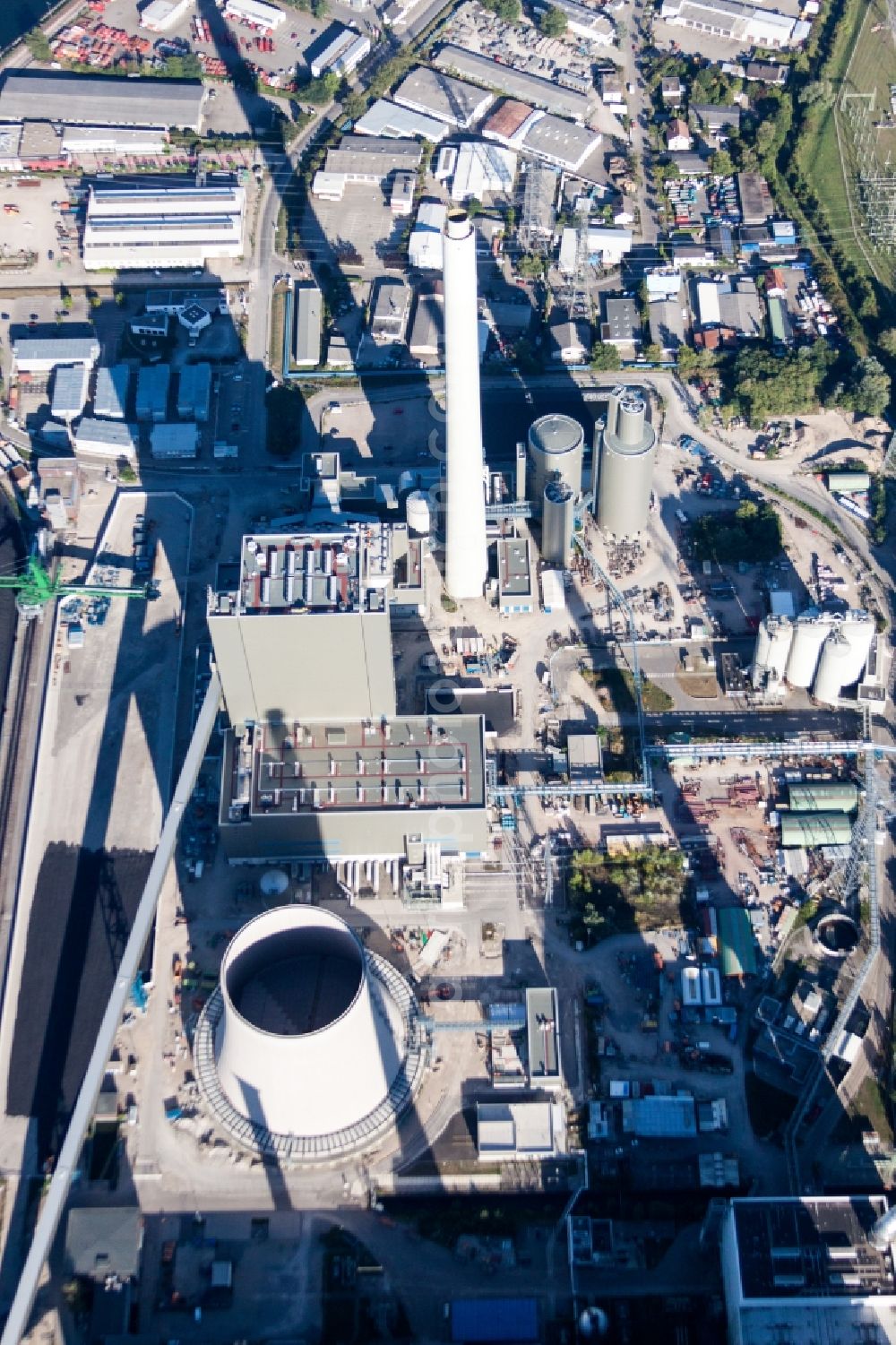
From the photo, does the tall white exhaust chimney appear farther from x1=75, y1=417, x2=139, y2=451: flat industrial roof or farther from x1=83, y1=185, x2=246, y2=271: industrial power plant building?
x1=83, y1=185, x2=246, y2=271: industrial power plant building

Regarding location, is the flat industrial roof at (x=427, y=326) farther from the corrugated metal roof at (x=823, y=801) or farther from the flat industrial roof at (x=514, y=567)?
the corrugated metal roof at (x=823, y=801)

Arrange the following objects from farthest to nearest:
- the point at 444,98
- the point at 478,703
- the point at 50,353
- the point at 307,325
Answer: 1. the point at 444,98
2. the point at 307,325
3. the point at 50,353
4. the point at 478,703

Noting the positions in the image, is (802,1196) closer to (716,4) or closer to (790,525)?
(790,525)

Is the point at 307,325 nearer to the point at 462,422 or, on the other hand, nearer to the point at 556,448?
the point at 556,448

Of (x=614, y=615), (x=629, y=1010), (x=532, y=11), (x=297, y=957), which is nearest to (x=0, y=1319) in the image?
(x=297, y=957)

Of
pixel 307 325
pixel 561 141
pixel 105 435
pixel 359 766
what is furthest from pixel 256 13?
pixel 359 766

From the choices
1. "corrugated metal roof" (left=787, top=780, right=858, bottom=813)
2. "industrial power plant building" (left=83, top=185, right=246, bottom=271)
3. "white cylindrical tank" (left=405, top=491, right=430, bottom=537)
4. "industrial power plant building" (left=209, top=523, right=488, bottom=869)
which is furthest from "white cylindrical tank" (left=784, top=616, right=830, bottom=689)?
"industrial power plant building" (left=83, top=185, right=246, bottom=271)
